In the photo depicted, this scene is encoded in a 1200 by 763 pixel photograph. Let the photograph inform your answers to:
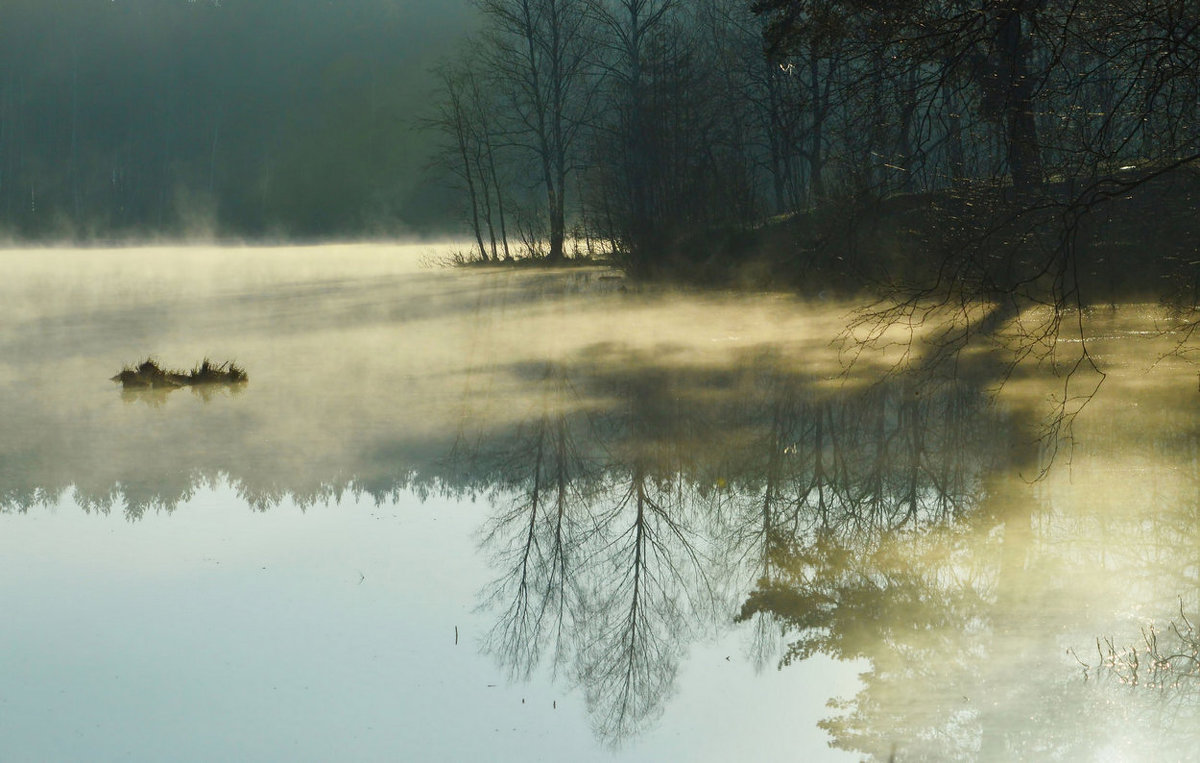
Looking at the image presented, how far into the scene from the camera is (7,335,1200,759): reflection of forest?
475 centimetres

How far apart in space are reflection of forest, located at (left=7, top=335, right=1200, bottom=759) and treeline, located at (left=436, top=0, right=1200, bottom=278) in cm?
177

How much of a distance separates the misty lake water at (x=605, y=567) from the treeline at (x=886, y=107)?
5.95 ft

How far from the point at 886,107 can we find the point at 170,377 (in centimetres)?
881

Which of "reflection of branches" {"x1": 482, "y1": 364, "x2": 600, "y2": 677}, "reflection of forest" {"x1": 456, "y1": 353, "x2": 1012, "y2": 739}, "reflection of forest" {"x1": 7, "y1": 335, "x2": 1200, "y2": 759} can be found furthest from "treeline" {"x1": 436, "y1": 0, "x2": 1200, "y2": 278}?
"reflection of branches" {"x1": 482, "y1": 364, "x2": 600, "y2": 677}

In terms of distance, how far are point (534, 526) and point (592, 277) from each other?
24458mm

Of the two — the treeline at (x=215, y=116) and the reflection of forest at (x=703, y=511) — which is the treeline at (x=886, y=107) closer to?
the reflection of forest at (x=703, y=511)

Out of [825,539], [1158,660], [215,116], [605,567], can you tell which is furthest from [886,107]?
[215,116]

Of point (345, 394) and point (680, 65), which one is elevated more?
point (680, 65)

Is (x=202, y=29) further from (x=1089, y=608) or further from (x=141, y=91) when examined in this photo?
(x=1089, y=608)

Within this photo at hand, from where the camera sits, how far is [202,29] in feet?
364

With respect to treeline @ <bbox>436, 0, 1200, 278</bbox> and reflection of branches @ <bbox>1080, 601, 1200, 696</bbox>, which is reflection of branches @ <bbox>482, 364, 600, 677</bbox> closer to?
reflection of branches @ <bbox>1080, 601, 1200, 696</bbox>

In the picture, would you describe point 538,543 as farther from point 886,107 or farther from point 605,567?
point 886,107

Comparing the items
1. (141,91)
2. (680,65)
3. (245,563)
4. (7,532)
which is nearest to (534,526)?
(245,563)

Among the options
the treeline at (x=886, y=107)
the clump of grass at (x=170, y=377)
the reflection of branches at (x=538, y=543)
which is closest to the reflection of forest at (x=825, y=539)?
the reflection of branches at (x=538, y=543)
